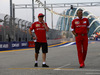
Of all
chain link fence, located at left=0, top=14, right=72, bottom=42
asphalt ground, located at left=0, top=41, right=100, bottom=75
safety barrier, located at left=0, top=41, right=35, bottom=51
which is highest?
chain link fence, located at left=0, top=14, right=72, bottom=42

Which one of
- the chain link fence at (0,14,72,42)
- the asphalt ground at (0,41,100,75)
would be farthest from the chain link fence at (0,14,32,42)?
the asphalt ground at (0,41,100,75)

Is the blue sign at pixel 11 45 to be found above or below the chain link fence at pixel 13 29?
below

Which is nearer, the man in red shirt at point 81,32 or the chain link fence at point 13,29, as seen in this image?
the man in red shirt at point 81,32

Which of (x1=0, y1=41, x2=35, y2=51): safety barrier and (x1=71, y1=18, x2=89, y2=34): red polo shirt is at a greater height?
(x1=71, y1=18, x2=89, y2=34): red polo shirt

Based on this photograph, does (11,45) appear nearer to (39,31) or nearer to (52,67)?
(39,31)

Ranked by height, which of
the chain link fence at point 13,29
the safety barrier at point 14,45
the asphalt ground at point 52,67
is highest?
the chain link fence at point 13,29

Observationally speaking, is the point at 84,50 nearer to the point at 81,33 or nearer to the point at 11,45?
the point at 81,33

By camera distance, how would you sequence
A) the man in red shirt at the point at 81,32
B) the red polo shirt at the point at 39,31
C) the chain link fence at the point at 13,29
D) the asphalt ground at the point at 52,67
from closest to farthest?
the asphalt ground at the point at 52,67, the man in red shirt at the point at 81,32, the red polo shirt at the point at 39,31, the chain link fence at the point at 13,29

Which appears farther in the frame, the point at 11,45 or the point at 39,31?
the point at 11,45

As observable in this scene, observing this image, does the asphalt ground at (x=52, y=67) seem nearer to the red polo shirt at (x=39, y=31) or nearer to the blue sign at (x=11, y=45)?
the red polo shirt at (x=39, y=31)

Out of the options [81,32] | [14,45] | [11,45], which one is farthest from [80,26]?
[14,45]

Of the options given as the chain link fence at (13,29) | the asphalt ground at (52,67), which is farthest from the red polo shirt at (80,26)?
the chain link fence at (13,29)

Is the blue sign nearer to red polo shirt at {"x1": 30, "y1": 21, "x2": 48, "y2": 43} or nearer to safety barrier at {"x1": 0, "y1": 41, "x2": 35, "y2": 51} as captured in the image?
safety barrier at {"x1": 0, "y1": 41, "x2": 35, "y2": 51}

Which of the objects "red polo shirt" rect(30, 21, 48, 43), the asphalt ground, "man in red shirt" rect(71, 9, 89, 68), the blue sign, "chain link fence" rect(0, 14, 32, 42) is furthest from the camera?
"chain link fence" rect(0, 14, 32, 42)
